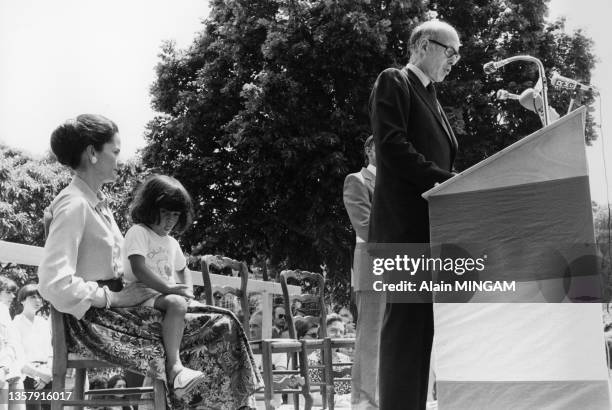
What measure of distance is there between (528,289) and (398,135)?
82 cm

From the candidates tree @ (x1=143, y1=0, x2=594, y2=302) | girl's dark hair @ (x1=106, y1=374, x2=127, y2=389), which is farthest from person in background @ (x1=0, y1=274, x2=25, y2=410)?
tree @ (x1=143, y1=0, x2=594, y2=302)

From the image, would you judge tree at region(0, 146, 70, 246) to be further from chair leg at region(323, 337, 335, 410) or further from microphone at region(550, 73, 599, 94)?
microphone at region(550, 73, 599, 94)

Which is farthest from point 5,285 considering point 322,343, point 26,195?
point 26,195

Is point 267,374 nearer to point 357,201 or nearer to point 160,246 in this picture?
point 357,201

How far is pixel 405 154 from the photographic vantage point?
286 centimetres

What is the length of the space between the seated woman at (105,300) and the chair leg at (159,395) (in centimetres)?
2

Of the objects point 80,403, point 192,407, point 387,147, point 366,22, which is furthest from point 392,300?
point 366,22

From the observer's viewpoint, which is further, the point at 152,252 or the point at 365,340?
Answer: the point at 365,340

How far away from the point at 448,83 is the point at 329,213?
10.7 ft

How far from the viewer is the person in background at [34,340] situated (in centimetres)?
470

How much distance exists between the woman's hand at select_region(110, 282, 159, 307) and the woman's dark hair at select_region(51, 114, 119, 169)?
18.3 inches

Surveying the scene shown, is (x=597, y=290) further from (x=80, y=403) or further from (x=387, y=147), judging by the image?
(x=80, y=403)

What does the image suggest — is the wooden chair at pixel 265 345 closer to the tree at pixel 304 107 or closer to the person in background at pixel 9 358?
the person in background at pixel 9 358

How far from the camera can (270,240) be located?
634 inches
